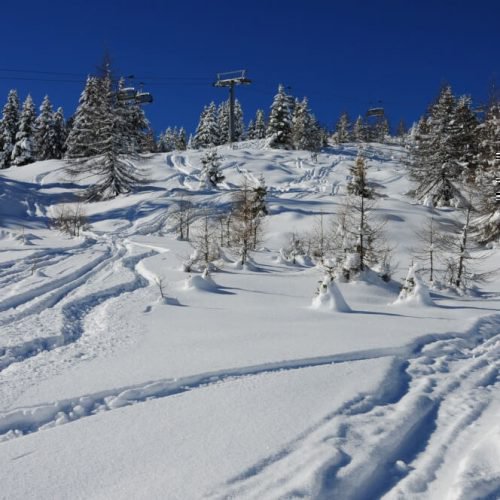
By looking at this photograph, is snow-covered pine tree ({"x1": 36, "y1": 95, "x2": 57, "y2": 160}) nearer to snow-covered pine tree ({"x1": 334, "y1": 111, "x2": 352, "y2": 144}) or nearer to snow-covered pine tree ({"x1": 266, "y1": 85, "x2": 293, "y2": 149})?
snow-covered pine tree ({"x1": 266, "y1": 85, "x2": 293, "y2": 149})

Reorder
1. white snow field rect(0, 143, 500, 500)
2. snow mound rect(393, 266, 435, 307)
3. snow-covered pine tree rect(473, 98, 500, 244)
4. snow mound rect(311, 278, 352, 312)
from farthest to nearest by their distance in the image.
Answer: snow-covered pine tree rect(473, 98, 500, 244)
snow mound rect(393, 266, 435, 307)
snow mound rect(311, 278, 352, 312)
white snow field rect(0, 143, 500, 500)

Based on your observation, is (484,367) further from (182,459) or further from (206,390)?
(182,459)

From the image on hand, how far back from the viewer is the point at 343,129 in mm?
88625

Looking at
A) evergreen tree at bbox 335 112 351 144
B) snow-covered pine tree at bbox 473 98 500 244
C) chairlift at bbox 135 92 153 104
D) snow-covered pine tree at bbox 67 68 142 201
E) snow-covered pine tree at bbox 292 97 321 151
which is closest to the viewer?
snow-covered pine tree at bbox 473 98 500 244

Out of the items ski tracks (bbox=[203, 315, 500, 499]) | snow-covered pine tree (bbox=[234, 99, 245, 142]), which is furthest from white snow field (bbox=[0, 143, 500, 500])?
snow-covered pine tree (bbox=[234, 99, 245, 142])

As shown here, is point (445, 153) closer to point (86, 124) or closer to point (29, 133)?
point (86, 124)

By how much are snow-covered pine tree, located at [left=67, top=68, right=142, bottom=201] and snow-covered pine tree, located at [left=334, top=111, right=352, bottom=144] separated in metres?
59.8

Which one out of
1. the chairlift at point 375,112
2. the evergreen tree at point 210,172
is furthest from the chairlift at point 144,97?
the chairlift at point 375,112

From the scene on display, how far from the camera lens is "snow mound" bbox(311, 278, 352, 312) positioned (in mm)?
10258

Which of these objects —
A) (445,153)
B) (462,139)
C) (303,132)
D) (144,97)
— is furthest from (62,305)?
(303,132)

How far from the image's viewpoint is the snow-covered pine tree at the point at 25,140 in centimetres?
5009

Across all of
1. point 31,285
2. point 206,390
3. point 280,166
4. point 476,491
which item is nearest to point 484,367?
point 476,491

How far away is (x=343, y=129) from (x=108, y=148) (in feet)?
215

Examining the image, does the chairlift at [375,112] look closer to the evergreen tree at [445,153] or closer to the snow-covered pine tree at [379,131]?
the snow-covered pine tree at [379,131]
